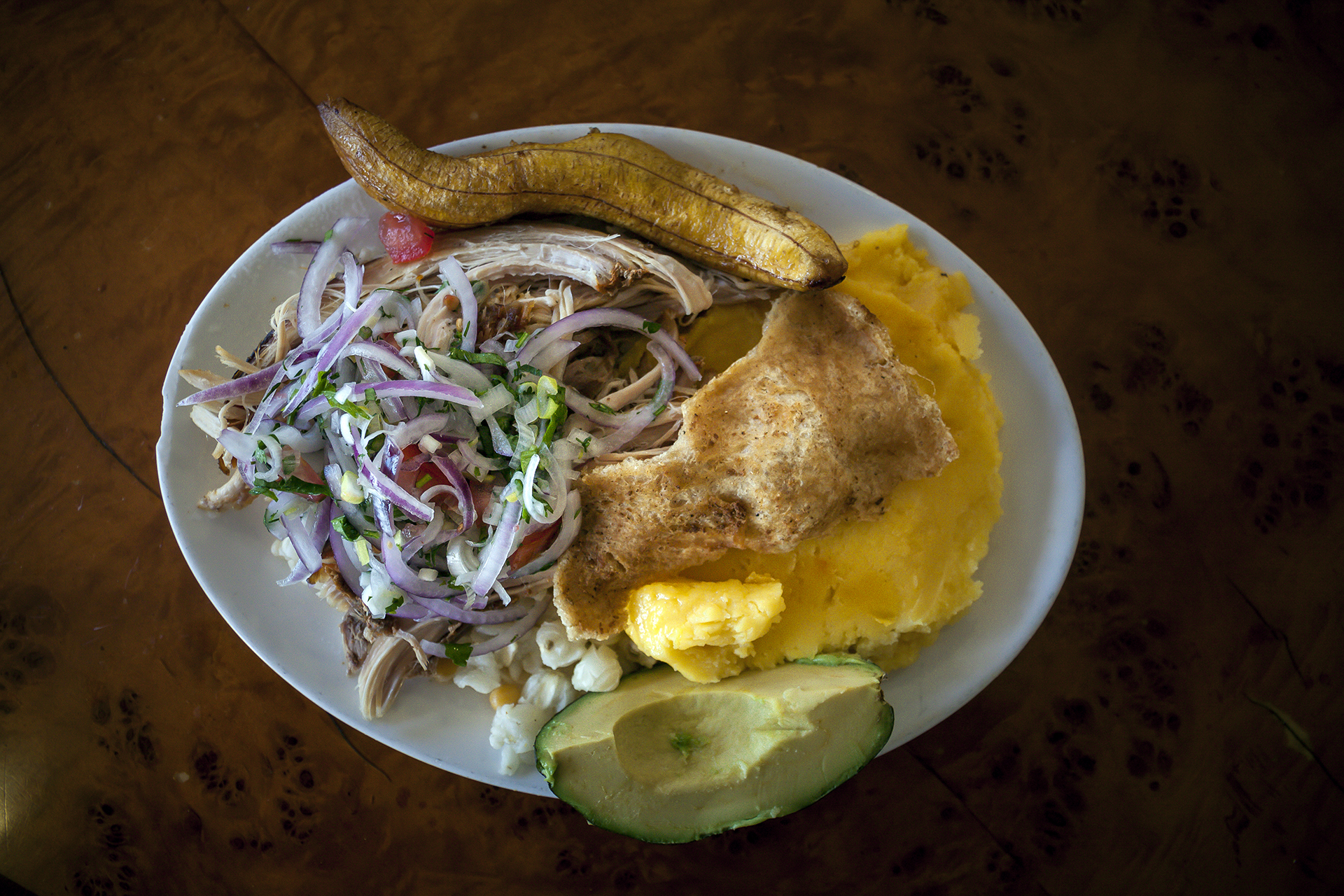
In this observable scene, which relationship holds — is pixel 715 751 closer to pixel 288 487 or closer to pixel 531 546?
pixel 531 546

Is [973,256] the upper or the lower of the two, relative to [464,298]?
lower

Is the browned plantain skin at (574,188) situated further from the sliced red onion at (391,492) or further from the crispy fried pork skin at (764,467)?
the sliced red onion at (391,492)

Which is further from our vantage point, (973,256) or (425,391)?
(973,256)

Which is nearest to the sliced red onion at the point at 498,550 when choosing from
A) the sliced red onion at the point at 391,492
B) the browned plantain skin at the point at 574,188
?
the sliced red onion at the point at 391,492

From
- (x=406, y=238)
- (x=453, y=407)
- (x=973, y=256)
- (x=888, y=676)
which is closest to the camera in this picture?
(x=453, y=407)

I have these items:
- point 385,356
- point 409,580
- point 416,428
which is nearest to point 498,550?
point 409,580

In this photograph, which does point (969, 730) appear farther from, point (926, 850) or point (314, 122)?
point (314, 122)
